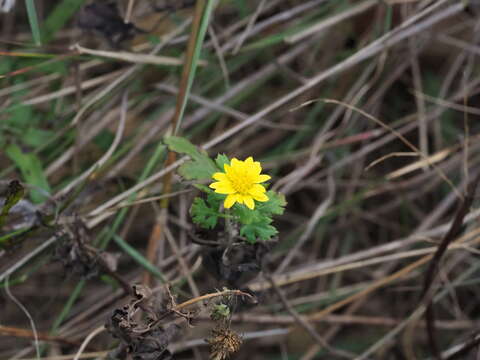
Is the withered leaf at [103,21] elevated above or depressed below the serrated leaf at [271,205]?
above

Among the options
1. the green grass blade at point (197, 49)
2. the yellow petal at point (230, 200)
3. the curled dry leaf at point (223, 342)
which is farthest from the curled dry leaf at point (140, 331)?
the green grass blade at point (197, 49)

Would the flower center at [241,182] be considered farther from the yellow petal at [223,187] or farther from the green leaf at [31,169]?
the green leaf at [31,169]

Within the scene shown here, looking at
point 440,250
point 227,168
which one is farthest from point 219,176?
point 440,250

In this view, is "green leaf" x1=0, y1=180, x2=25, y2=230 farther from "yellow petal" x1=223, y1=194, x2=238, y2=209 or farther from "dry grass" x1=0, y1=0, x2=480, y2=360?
"yellow petal" x1=223, y1=194, x2=238, y2=209

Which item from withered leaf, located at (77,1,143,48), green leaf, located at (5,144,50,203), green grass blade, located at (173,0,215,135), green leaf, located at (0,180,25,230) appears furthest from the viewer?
withered leaf, located at (77,1,143,48)

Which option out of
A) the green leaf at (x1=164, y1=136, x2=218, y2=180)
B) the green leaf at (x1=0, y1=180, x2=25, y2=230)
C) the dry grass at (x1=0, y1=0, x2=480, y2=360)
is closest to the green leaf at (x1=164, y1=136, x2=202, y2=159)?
the green leaf at (x1=164, y1=136, x2=218, y2=180)

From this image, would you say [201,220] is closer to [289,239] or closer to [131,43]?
[289,239]
